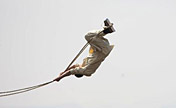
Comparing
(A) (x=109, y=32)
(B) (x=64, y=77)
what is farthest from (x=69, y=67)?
(A) (x=109, y=32)

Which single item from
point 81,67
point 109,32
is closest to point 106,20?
point 109,32

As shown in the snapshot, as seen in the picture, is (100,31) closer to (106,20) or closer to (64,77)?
(106,20)

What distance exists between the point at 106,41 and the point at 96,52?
54cm

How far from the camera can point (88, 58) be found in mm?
25578

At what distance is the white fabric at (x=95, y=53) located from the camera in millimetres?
25172

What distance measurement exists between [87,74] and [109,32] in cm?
181

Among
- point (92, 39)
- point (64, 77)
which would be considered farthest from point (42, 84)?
Answer: point (92, 39)

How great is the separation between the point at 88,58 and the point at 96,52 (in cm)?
36

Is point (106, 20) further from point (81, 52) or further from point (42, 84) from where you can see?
point (42, 84)

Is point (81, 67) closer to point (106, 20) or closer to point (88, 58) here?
point (88, 58)

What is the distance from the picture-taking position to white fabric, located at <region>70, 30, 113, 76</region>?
25.2 meters

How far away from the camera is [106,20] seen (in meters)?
24.8

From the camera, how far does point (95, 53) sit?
2550 centimetres

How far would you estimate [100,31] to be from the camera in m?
25.1
